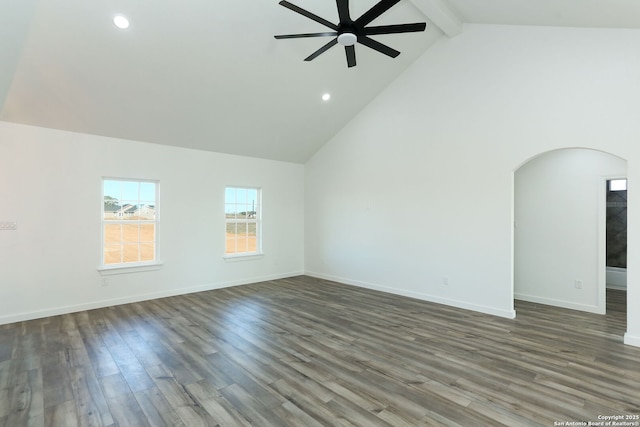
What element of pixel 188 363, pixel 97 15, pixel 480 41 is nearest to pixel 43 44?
pixel 97 15

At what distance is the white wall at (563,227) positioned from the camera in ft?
15.3

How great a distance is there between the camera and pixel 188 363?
10.1 ft

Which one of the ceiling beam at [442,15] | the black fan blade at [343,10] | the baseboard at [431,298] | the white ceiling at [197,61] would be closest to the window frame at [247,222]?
the white ceiling at [197,61]

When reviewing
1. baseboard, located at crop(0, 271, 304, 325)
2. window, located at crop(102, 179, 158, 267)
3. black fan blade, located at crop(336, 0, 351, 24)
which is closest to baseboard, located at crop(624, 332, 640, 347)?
black fan blade, located at crop(336, 0, 351, 24)

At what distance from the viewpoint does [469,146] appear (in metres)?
4.94

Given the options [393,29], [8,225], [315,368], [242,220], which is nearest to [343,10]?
[393,29]

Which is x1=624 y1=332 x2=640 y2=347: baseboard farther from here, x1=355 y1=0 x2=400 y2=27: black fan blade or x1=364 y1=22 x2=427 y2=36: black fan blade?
x1=355 y1=0 x2=400 y2=27: black fan blade

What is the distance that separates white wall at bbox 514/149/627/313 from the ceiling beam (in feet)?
8.05

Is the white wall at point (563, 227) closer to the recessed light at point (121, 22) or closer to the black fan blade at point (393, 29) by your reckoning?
the black fan blade at point (393, 29)

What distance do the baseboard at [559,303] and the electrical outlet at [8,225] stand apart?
7.69 meters

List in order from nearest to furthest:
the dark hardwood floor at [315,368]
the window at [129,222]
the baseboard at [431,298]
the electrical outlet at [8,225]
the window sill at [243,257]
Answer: the dark hardwood floor at [315,368] < the electrical outlet at [8,225] < the baseboard at [431,298] < the window at [129,222] < the window sill at [243,257]

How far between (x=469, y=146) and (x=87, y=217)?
19.5 ft

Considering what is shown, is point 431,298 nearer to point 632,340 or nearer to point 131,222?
point 632,340

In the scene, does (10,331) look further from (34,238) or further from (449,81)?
(449,81)
